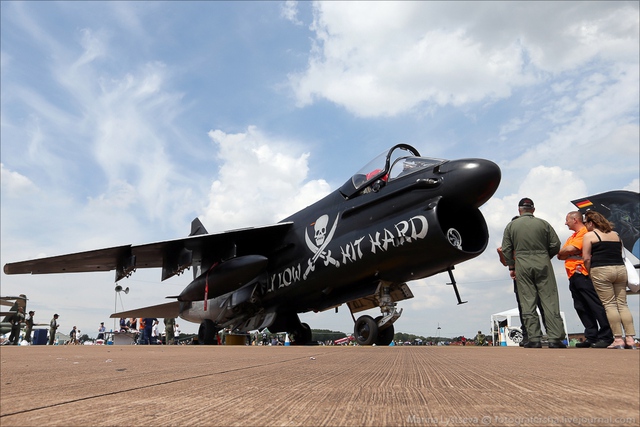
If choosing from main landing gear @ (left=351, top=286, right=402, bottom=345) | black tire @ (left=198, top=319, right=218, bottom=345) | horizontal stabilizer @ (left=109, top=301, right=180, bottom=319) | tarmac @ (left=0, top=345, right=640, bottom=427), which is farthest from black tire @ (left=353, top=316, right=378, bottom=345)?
horizontal stabilizer @ (left=109, top=301, right=180, bottom=319)

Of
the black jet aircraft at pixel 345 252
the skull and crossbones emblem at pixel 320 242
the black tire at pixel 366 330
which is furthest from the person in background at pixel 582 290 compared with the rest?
the skull and crossbones emblem at pixel 320 242

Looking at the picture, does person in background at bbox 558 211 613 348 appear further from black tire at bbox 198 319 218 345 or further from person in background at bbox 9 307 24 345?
person in background at bbox 9 307 24 345

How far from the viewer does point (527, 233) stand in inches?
183

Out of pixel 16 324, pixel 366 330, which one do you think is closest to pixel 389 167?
pixel 366 330

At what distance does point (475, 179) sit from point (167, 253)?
265 inches

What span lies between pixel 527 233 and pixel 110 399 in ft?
15.4

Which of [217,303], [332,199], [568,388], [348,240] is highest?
[332,199]

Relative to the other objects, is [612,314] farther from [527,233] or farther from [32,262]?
[32,262]

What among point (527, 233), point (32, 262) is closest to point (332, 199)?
point (527, 233)

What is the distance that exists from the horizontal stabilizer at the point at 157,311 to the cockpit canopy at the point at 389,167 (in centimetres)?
964

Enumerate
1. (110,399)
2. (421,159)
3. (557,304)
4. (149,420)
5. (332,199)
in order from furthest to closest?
1. (332,199)
2. (421,159)
3. (557,304)
4. (110,399)
5. (149,420)

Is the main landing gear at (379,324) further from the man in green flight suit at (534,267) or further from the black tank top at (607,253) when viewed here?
the black tank top at (607,253)

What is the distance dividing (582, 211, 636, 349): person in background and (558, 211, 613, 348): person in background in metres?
0.51

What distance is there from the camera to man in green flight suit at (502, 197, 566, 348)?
14.7ft
